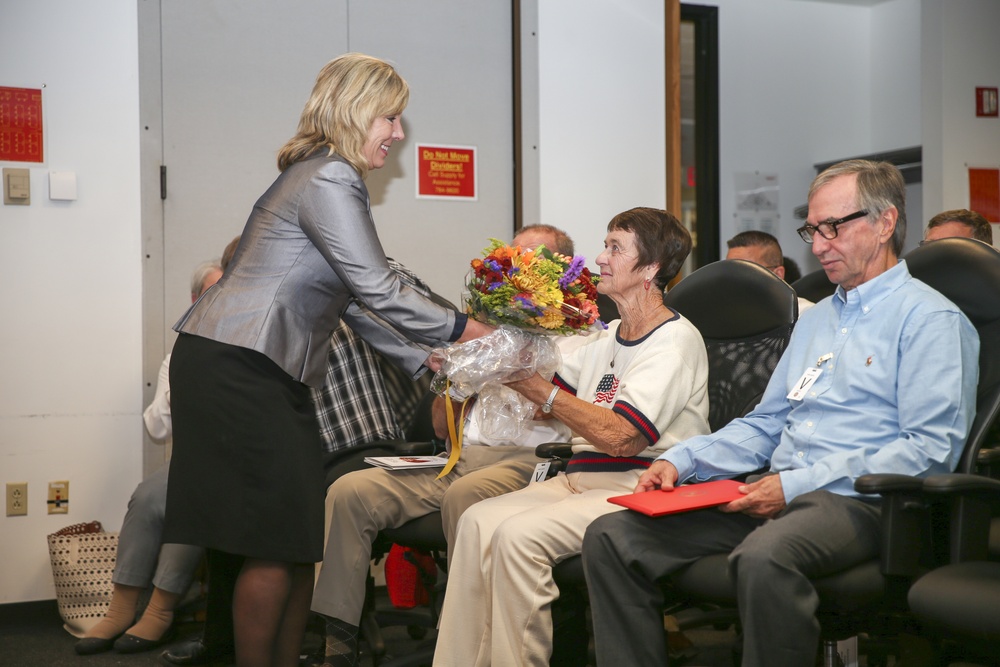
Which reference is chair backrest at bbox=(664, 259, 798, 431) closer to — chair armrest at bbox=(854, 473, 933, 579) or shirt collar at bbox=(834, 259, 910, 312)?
shirt collar at bbox=(834, 259, 910, 312)

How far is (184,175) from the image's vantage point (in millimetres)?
4031

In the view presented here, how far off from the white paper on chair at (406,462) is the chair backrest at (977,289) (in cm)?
149

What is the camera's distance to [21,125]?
383 centimetres

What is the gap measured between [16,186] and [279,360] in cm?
241

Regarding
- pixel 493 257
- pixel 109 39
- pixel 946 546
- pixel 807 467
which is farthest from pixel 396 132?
pixel 109 39

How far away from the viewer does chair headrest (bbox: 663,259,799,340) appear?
2.51m

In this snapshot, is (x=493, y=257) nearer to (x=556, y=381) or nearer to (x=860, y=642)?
(x=556, y=381)

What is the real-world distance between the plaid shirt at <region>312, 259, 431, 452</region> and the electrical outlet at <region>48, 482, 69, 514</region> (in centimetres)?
133

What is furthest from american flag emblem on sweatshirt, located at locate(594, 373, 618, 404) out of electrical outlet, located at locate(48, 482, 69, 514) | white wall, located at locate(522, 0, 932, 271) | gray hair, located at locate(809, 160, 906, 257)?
white wall, located at locate(522, 0, 932, 271)

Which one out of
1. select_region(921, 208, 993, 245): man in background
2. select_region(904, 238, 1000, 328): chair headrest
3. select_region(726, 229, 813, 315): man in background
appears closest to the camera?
select_region(904, 238, 1000, 328): chair headrest

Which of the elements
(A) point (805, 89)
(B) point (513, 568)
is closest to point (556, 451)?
(B) point (513, 568)

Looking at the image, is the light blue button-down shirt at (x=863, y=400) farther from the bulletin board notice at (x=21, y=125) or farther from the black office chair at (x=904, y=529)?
the bulletin board notice at (x=21, y=125)

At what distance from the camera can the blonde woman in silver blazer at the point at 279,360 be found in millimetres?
2004

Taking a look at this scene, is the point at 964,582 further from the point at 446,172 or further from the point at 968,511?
the point at 446,172
